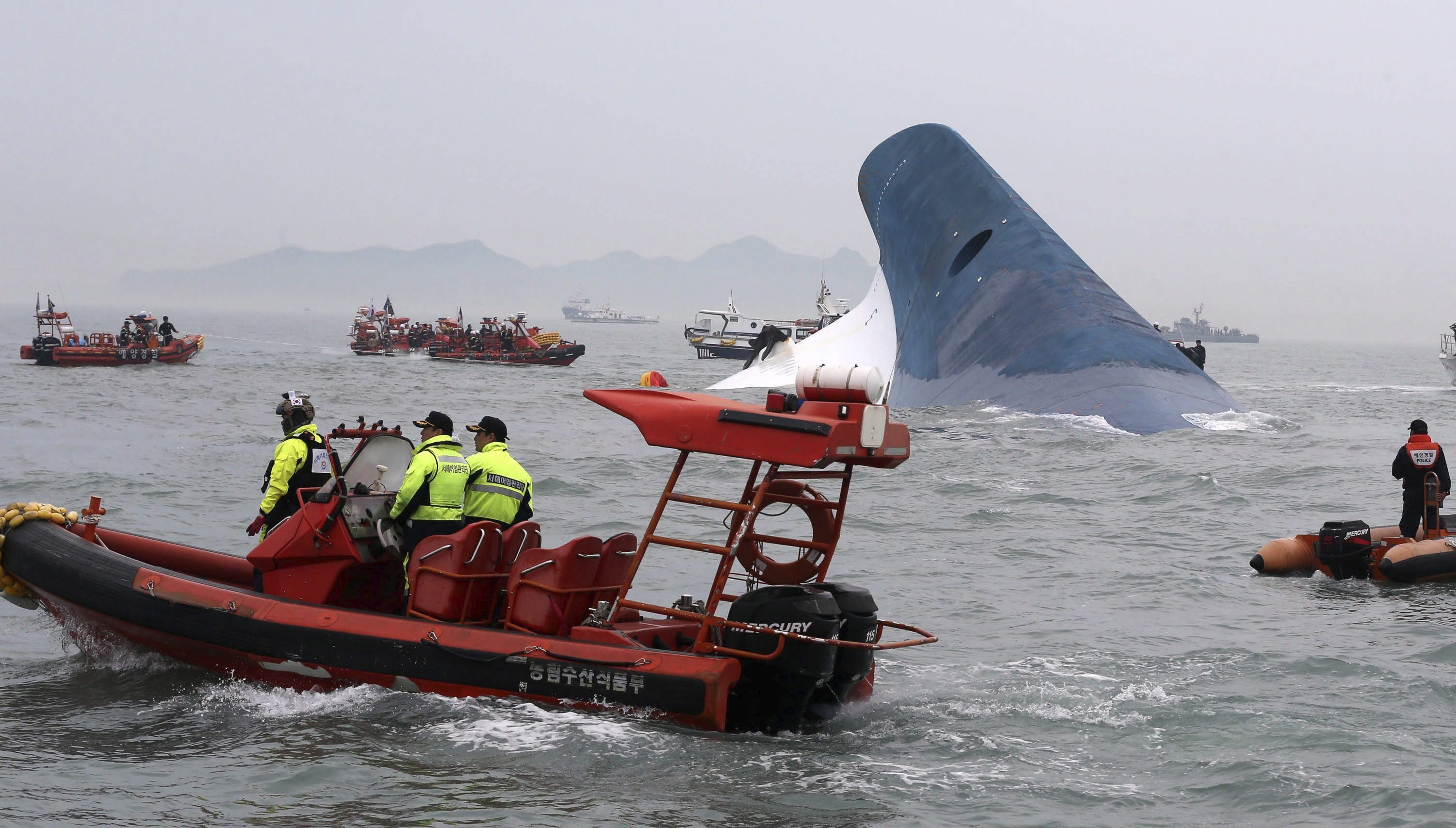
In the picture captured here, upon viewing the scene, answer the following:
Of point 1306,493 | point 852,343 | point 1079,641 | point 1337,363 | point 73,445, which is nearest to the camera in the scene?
point 1079,641

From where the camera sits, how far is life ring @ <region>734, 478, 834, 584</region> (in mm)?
8359

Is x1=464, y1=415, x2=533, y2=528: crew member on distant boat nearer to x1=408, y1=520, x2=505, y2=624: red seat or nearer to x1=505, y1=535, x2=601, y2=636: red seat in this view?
x1=408, y1=520, x2=505, y2=624: red seat

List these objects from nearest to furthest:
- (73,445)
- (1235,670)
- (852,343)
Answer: (1235,670)
(73,445)
(852,343)

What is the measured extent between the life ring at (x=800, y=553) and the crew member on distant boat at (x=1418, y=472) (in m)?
7.98

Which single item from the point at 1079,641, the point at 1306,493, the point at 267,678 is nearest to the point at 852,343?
the point at 1306,493

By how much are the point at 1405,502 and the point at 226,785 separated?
38.6 ft

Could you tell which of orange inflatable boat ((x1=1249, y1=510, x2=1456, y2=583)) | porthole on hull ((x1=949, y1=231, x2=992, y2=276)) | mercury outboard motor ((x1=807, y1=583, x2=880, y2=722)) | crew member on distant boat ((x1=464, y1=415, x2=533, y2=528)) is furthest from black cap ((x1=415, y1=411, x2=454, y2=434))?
porthole on hull ((x1=949, y1=231, x2=992, y2=276))

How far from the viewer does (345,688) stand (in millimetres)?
8406

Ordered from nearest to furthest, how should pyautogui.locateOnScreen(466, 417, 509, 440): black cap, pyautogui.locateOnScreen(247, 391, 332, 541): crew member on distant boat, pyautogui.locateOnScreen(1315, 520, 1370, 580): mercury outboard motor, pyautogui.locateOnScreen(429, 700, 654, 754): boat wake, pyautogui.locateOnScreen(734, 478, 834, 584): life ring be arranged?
pyautogui.locateOnScreen(429, 700, 654, 754): boat wake
pyautogui.locateOnScreen(734, 478, 834, 584): life ring
pyautogui.locateOnScreen(466, 417, 509, 440): black cap
pyautogui.locateOnScreen(247, 391, 332, 541): crew member on distant boat
pyautogui.locateOnScreen(1315, 520, 1370, 580): mercury outboard motor

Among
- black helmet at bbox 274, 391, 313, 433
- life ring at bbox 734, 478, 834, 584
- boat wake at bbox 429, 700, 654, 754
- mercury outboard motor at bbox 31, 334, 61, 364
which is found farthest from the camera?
mercury outboard motor at bbox 31, 334, 61, 364

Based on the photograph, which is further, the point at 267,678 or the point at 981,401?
the point at 981,401

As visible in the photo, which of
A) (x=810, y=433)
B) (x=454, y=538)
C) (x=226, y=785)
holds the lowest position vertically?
(x=226, y=785)

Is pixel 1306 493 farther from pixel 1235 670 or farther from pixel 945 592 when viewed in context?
pixel 1235 670

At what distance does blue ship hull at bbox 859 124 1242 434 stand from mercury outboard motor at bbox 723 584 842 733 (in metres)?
21.8
